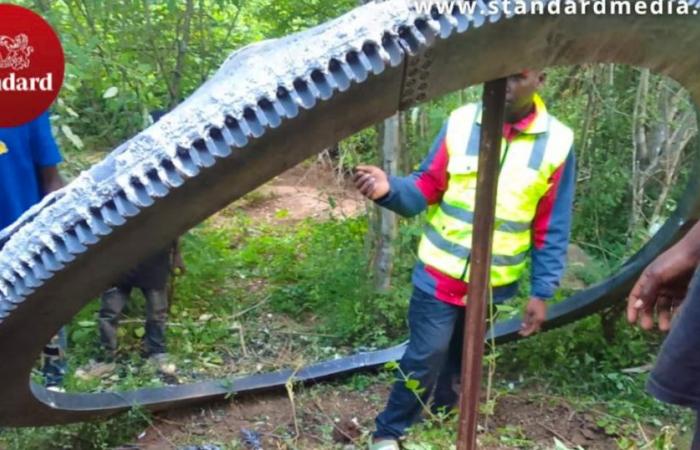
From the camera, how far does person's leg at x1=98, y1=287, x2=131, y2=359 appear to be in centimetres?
362

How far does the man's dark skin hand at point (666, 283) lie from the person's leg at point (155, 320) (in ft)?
8.37

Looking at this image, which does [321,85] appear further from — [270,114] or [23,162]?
[23,162]

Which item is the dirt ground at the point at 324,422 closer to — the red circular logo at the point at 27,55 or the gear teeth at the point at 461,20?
the red circular logo at the point at 27,55

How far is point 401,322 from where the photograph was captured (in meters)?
3.95

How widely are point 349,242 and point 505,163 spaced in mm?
2240

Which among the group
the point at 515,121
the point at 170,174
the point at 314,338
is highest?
the point at 170,174

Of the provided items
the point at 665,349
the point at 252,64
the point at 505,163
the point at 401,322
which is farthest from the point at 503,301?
the point at 252,64

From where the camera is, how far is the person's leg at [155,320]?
3.65 meters

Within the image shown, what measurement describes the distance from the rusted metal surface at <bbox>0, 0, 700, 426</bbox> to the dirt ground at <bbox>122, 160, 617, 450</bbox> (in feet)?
5.58

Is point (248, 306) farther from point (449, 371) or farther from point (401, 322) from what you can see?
point (449, 371)

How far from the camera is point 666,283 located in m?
1.49

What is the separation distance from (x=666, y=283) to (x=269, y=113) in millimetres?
813

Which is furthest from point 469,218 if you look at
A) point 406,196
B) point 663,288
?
point 663,288

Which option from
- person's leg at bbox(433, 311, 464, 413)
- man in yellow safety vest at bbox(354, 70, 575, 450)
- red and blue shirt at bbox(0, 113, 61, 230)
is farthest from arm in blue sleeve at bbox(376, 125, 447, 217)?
red and blue shirt at bbox(0, 113, 61, 230)
